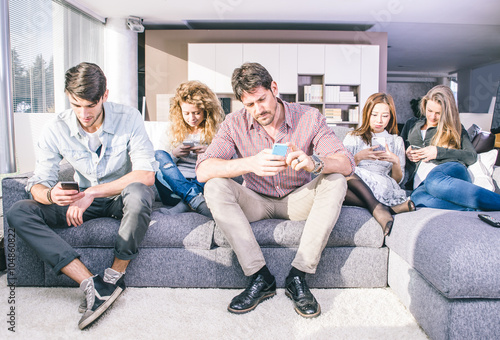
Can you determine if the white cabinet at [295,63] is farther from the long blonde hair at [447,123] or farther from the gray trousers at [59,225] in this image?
the gray trousers at [59,225]

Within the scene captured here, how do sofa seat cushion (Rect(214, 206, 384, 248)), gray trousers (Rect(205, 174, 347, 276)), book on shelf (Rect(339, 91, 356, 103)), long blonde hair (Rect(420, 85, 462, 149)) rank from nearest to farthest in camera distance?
gray trousers (Rect(205, 174, 347, 276)) < sofa seat cushion (Rect(214, 206, 384, 248)) < long blonde hair (Rect(420, 85, 462, 149)) < book on shelf (Rect(339, 91, 356, 103))

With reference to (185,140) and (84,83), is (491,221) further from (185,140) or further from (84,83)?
(84,83)

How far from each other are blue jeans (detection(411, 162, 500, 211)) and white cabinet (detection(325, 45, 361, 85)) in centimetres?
482

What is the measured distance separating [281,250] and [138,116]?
106 centimetres

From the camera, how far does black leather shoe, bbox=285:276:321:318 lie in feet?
4.81

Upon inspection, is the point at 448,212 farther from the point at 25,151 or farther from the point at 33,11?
the point at 33,11

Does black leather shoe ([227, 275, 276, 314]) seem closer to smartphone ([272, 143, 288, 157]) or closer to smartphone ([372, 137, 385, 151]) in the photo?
smartphone ([272, 143, 288, 157])

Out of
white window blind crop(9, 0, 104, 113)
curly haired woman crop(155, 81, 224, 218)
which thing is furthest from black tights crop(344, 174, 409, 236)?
white window blind crop(9, 0, 104, 113)

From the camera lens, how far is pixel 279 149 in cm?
145

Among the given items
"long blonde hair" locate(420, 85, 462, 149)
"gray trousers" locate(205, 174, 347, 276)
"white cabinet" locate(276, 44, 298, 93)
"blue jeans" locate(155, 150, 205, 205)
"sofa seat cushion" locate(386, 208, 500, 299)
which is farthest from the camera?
"white cabinet" locate(276, 44, 298, 93)

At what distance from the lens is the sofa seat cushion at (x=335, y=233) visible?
171 centimetres

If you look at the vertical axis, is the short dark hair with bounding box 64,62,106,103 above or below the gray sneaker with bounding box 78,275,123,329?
above

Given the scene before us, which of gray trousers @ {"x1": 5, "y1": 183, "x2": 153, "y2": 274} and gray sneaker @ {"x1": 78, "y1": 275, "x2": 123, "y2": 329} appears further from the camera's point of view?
gray trousers @ {"x1": 5, "y1": 183, "x2": 153, "y2": 274}

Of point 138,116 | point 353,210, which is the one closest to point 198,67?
point 138,116
